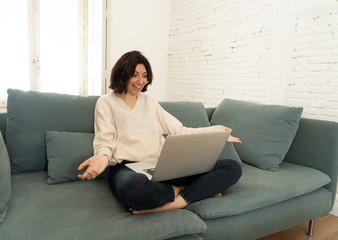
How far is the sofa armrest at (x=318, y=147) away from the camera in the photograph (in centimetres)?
179

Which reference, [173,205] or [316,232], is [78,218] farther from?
[316,232]

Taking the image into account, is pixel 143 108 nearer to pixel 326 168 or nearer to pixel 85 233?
pixel 85 233

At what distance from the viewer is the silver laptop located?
112cm

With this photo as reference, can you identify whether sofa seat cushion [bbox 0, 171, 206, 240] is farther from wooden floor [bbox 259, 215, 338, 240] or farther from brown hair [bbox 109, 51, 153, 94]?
wooden floor [bbox 259, 215, 338, 240]

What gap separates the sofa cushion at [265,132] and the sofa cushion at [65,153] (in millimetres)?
1005

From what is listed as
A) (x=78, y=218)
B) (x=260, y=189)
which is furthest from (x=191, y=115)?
(x=78, y=218)

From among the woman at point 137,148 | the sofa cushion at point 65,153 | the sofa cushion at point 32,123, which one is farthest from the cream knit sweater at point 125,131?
the sofa cushion at point 32,123

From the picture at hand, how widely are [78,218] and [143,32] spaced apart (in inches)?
145

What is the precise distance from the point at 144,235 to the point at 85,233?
215mm

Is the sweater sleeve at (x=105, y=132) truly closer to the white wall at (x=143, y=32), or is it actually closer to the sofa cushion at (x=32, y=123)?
the sofa cushion at (x=32, y=123)

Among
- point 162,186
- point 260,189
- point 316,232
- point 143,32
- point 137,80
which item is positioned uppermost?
point 143,32

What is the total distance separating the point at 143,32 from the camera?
430 cm

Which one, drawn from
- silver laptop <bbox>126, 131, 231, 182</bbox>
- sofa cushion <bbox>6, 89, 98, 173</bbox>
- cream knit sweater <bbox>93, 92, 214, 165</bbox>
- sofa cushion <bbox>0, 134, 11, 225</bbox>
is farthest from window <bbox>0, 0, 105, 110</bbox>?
silver laptop <bbox>126, 131, 231, 182</bbox>

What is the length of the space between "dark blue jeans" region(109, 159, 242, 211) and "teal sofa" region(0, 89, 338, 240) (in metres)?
0.05
